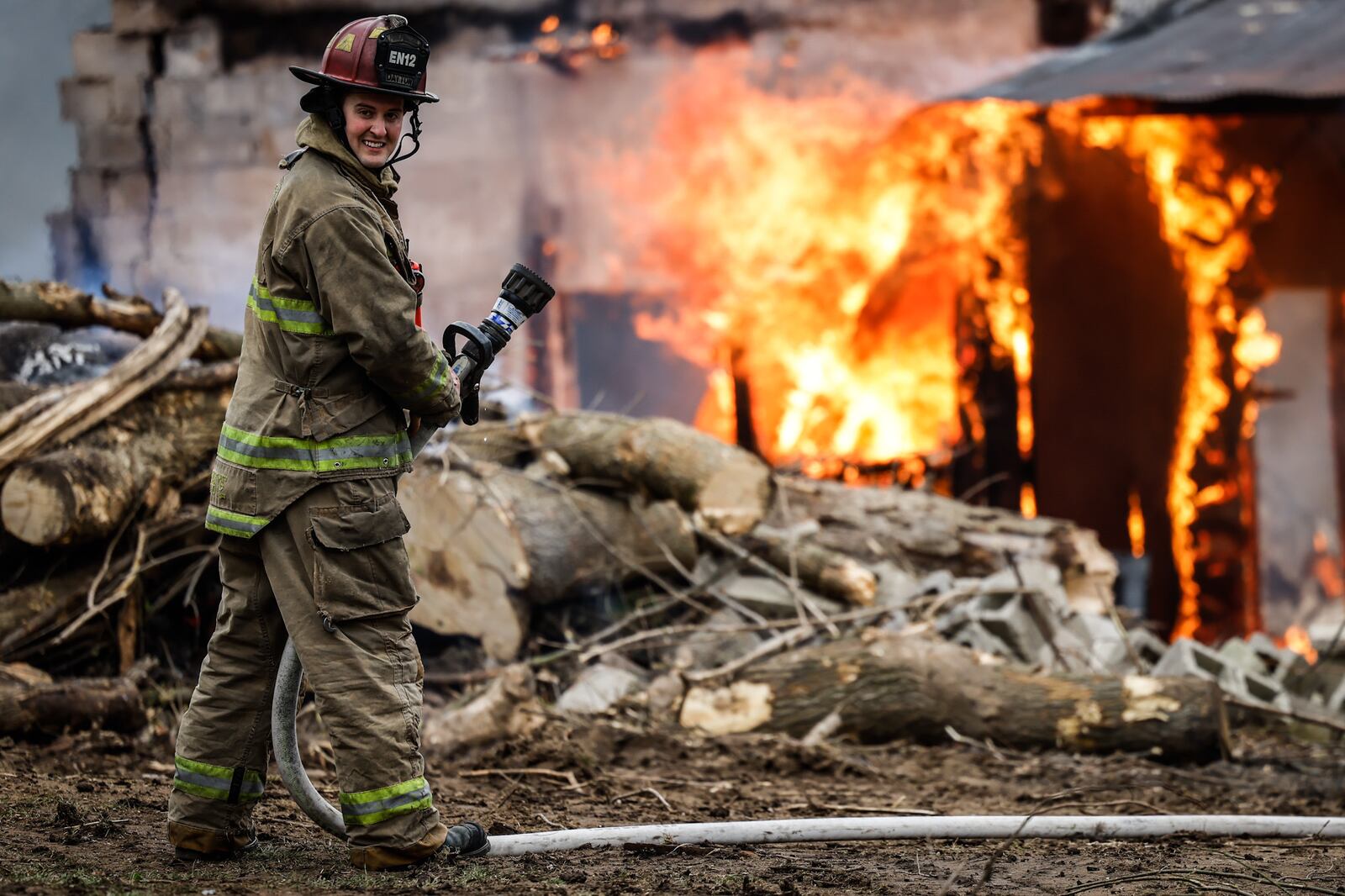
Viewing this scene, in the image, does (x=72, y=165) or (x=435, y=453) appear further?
(x=72, y=165)

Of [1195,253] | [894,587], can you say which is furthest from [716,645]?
[1195,253]

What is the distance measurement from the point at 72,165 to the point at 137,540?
629 centimetres

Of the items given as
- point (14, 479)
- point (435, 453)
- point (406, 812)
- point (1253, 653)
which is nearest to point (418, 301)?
point (406, 812)

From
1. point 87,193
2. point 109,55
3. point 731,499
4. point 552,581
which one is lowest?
point 552,581

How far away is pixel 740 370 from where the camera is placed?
1153 centimetres

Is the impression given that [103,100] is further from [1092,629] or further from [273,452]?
[273,452]

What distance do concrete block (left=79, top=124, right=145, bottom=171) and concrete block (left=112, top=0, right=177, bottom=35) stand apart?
0.83 meters

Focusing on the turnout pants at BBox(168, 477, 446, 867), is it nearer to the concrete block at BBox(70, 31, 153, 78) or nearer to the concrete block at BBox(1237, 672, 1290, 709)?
the concrete block at BBox(1237, 672, 1290, 709)

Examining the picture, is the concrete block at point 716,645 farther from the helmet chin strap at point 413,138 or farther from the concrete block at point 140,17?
the concrete block at point 140,17

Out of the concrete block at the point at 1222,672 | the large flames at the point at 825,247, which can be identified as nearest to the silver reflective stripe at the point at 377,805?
the concrete block at the point at 1222,672

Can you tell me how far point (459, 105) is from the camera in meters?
11.6

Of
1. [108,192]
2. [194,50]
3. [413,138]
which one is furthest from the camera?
[194,50]

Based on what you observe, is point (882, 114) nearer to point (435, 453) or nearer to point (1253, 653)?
point (1253, 653)

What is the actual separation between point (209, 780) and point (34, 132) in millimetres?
8587
